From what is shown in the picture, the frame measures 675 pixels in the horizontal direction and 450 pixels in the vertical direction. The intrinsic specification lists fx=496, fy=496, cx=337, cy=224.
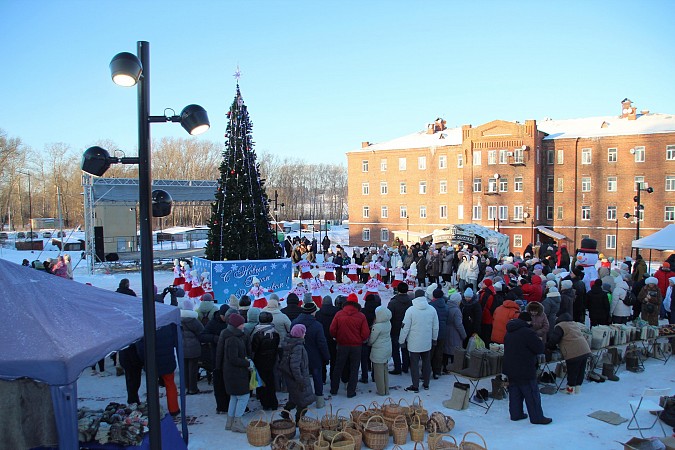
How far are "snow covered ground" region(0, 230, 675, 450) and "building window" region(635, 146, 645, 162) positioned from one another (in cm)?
3477

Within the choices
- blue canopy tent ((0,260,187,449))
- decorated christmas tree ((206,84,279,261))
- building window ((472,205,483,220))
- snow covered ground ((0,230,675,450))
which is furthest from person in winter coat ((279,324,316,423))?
building window ((472,205,483,220))

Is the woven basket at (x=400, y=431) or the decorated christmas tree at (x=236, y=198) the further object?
the decorated christmas tree at (x=236, y=198)

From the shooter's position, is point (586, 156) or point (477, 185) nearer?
point (586, 156)

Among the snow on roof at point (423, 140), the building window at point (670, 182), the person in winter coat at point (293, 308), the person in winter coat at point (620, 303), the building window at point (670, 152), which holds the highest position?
the snow on roof at point (423, 140)

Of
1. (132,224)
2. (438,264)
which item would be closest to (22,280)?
(438,264)

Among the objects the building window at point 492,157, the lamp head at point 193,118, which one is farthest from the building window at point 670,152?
the lamp head at point 193,118

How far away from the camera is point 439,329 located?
8727mm

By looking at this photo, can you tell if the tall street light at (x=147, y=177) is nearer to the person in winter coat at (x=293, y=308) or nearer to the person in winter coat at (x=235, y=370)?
the person in winter coat at (x=235, y=370)

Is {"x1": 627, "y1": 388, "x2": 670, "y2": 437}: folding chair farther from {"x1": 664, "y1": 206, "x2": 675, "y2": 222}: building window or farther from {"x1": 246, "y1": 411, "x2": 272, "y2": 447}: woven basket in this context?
{"x1": 664, "y1": 206, "x2": 675, "y2": 222}: building window

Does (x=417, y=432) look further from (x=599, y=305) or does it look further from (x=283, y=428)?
(x=599, y=305)

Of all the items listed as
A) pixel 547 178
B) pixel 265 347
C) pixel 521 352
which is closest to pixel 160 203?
pixel 265 347

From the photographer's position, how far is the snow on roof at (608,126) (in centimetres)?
3947

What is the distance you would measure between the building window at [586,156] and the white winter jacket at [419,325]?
38.8m

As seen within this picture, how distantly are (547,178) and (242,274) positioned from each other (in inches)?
1366
